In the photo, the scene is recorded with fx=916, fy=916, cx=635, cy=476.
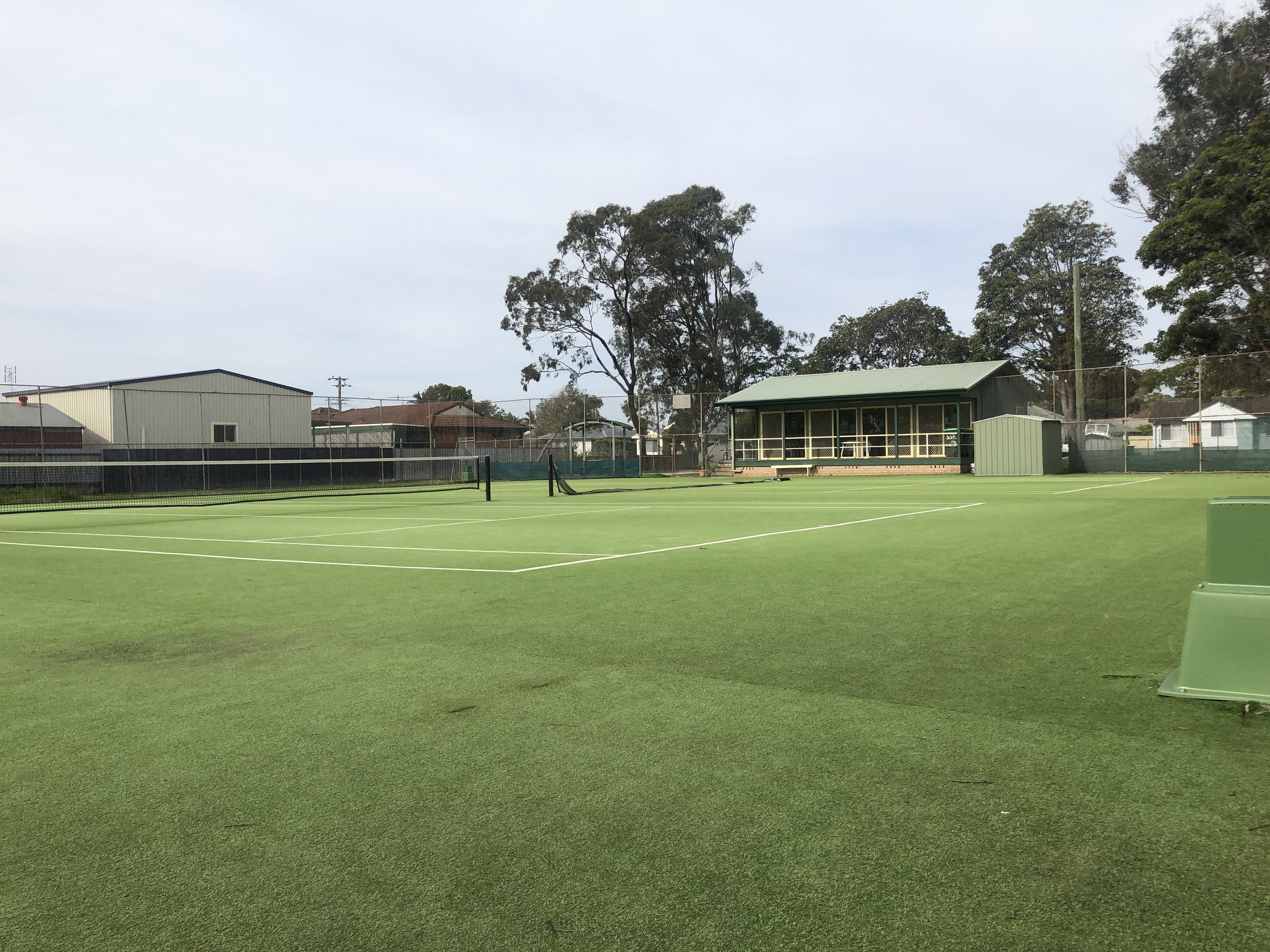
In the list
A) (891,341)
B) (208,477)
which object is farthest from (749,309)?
(208,477)

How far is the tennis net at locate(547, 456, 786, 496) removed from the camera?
2409 cm

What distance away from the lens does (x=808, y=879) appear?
2.15 metres

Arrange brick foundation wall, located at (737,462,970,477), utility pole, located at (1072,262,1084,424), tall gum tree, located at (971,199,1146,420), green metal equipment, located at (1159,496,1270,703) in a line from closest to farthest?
green metal equipment, located at (1159,496,1270,703) → utility pole, located at (1072,262,1084,424) → brick foundation wall, located at (737,462,970,477) → tall gum tree, located at (971,199,1146,420)

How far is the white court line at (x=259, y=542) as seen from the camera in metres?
9.39

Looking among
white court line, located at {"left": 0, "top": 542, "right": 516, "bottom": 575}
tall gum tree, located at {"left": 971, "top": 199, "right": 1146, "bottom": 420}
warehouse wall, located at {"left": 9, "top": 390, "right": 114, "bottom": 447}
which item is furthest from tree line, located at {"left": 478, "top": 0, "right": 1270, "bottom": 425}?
white court line, located at {"left": 0, "top": 542, "right": 516, "bottom": 575}

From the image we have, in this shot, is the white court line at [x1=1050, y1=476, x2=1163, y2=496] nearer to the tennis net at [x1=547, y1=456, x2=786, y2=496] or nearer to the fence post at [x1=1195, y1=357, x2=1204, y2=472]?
the fence post at [x1=1195, y1=357, x2=1204, y2=472]

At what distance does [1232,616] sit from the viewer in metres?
3.64

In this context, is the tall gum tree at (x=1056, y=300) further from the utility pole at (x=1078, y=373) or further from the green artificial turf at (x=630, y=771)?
the green artificial turf at (x=630, y=771)

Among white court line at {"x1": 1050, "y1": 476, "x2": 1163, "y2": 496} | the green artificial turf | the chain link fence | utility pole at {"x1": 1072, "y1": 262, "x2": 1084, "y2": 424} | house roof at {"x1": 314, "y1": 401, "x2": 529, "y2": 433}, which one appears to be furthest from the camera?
house roof at {"x1": 314, "y1": 401, "x2": 529, "y2": 433}

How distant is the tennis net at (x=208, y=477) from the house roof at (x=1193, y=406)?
24222 millimetres

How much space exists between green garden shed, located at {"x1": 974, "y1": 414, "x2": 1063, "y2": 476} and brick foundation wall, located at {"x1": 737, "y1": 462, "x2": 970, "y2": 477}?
3619 mm

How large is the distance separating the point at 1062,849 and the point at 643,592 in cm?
428

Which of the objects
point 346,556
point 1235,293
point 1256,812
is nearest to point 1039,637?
point 1256,812

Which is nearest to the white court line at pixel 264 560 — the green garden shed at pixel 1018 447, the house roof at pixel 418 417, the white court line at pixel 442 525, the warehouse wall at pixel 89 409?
the white court line at pixel 442 525
